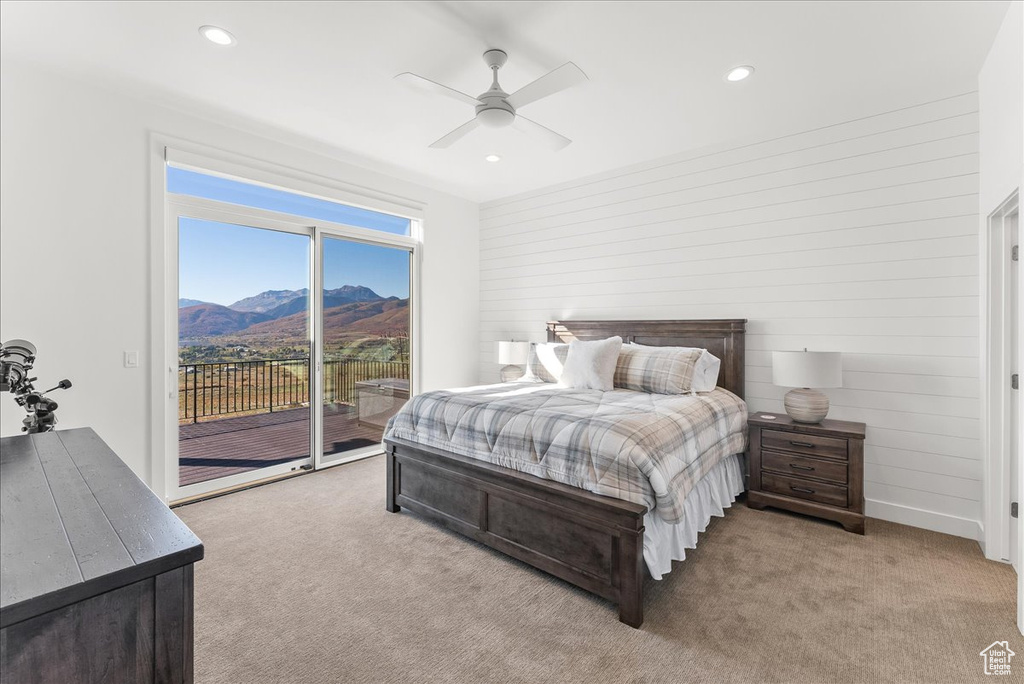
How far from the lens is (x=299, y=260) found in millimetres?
4188

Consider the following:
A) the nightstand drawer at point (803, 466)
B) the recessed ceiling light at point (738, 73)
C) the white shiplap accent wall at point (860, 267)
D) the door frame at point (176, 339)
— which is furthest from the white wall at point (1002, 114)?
the door frame at point (176, 339)

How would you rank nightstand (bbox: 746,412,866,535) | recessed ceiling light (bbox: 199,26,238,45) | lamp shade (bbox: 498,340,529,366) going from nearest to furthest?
recessed ceiling light (bbox: 199,26,238,45)
nightstand (bbox: 746,412,866,535)
lamp shade (bbox: 498,340,529,366)

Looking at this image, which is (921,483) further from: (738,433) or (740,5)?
(740,5)

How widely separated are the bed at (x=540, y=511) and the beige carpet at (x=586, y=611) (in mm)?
122

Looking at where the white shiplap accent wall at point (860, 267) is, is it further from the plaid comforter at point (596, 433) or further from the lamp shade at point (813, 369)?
the plaid comforter at point (596, 433)

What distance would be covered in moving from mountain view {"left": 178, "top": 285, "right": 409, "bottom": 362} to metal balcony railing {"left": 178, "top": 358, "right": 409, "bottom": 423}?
93 mm

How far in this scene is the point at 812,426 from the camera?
3.12m

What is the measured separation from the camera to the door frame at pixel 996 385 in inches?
103

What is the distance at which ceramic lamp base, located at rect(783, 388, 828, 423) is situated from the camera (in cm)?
316

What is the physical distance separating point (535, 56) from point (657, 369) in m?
2.26

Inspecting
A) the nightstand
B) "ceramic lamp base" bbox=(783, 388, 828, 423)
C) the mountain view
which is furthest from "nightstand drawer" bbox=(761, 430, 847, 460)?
the mountain view

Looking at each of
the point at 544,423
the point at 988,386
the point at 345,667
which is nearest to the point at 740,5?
the point at 544,423

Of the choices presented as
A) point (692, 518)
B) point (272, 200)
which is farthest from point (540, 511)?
point (272, 200)

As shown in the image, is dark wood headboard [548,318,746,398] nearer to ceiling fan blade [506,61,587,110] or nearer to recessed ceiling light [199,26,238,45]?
ceiling fan blade [506,61,587,110]
